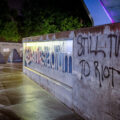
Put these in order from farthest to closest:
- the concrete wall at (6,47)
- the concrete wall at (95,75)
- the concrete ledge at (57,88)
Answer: the concrete wall at (6,47) < the concrete ledge at (57,88) < the concrete wall at (95,75)

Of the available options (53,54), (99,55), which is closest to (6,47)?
(53,54)

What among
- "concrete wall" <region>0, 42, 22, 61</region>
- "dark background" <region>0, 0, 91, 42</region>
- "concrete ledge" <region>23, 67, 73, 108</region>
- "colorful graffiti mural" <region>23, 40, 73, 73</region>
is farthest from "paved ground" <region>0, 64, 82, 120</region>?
"concrete wall" <region>0, 42, 22, 61</region>

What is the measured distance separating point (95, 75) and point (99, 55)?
52 cm

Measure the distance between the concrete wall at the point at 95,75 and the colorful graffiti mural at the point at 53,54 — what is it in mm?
358

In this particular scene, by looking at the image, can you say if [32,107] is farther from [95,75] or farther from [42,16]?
[42,16]

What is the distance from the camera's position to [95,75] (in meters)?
4.21

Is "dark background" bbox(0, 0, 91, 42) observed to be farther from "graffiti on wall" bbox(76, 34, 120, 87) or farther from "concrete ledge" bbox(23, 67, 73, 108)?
"graffiti on wall" bbox(76, 34, 120, 87)

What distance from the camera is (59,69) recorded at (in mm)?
6582

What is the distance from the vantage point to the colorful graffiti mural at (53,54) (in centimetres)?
590

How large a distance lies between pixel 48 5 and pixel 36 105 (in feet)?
56.3

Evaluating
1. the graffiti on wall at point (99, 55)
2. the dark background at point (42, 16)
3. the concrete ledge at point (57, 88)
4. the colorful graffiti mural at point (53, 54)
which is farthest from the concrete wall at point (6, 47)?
the graffiti on wall at point (99, 55)

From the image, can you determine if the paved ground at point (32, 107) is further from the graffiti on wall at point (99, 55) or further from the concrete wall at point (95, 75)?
the graffiti on wall at point (99, 55)

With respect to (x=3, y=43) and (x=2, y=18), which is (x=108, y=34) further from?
(x=3, y=43)

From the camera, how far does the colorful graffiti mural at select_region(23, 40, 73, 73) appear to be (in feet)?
19.4
